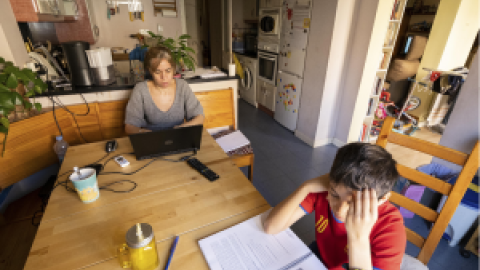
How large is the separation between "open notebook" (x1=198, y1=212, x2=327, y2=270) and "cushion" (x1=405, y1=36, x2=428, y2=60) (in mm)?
4174

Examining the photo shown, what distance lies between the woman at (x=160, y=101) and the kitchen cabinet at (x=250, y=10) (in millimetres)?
3048

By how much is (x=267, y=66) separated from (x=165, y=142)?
2847mm

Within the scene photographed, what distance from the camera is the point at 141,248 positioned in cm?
67

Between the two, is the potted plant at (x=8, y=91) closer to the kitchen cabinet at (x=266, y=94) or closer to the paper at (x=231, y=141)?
the paper at (x=231, y=141)

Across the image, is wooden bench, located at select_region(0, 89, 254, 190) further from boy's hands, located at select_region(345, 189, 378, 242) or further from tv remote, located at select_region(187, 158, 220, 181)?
boy's hands, located at select_region(345, 189, 378, 242)

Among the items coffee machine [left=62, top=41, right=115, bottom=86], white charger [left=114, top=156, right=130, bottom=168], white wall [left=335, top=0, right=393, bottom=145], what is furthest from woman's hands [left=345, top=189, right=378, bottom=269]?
white wall [left=335, top=0, right=393, bottom=145]

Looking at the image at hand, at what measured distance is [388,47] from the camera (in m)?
2.63

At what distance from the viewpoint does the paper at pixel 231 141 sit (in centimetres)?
188

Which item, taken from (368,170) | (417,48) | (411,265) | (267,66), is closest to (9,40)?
(368,170)

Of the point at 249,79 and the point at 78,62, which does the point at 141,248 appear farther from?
the point at 249,79

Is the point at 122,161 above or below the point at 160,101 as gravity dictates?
below

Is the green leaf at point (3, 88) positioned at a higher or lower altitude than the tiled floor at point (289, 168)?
higher

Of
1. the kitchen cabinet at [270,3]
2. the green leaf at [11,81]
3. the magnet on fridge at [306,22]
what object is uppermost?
the kitchen cabinet at [270,3]

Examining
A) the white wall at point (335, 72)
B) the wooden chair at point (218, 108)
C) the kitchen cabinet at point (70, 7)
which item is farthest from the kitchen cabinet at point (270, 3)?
the kitchen cabinet at point (70, 7)
